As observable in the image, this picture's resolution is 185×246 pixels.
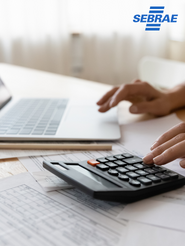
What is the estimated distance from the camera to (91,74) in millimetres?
2727

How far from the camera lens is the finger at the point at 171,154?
45cm

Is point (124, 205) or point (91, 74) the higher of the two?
point (124, 205)

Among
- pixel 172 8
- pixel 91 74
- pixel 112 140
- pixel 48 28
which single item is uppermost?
pixel 172 8

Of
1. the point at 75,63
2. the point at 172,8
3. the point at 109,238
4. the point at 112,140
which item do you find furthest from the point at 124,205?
the point at 172,8

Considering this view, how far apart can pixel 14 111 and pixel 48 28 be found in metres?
1.86

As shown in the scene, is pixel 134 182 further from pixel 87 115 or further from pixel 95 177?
pixel 87 115

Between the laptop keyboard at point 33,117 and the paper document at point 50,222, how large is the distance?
0.21 meters

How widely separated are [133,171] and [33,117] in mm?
338

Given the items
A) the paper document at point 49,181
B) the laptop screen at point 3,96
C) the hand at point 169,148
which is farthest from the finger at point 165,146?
the laptop screen at point 3,96

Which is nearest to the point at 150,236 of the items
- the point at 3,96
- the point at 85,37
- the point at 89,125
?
the point at 89,125

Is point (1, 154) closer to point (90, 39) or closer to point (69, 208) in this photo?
point (69, 208)

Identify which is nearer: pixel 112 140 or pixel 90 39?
pixel 112 140

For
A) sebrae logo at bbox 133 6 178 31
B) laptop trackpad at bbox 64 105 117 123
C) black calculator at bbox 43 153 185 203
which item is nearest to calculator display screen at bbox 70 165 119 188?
black calculator at bbox 43 153 185 203

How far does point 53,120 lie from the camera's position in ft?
2.18
